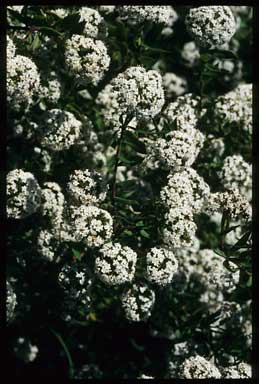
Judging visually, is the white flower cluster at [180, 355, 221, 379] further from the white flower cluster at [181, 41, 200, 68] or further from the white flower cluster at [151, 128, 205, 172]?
the white flower cluster at [181, 41, 200, 68]

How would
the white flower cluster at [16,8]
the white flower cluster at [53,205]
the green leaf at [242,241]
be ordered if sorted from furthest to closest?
the white flower cluster at [16,8]
the white flower cluster at [53,205]
the green leaf at [242,241]

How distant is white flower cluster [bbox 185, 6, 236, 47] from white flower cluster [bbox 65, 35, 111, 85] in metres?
1.20

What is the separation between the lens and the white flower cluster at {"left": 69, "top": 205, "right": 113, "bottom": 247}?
6.04 metres

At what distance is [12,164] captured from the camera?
7.87 metres

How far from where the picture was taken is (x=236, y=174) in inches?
287

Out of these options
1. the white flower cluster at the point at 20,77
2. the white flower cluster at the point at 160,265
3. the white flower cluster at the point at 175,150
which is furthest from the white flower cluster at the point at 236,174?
the white flower cluster at the point at 20,77

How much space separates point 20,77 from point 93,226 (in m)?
1.62

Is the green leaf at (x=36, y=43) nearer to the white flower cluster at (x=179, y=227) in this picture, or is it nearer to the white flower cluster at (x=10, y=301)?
the white flower cluster at (x=179, y=227)

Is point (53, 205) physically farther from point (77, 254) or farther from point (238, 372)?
point (238, 372)

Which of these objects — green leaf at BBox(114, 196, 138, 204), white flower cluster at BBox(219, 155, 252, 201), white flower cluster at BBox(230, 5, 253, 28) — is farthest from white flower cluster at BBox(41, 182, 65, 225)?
white flower cluster at BBox(230, 5, 253, 28)

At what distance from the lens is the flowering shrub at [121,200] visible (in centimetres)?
631

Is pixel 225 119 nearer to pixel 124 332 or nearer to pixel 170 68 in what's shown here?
pixel 170 68

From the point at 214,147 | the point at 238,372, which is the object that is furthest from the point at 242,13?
the point at 238,372

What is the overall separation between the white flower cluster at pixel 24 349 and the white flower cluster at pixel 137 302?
1904 mm
